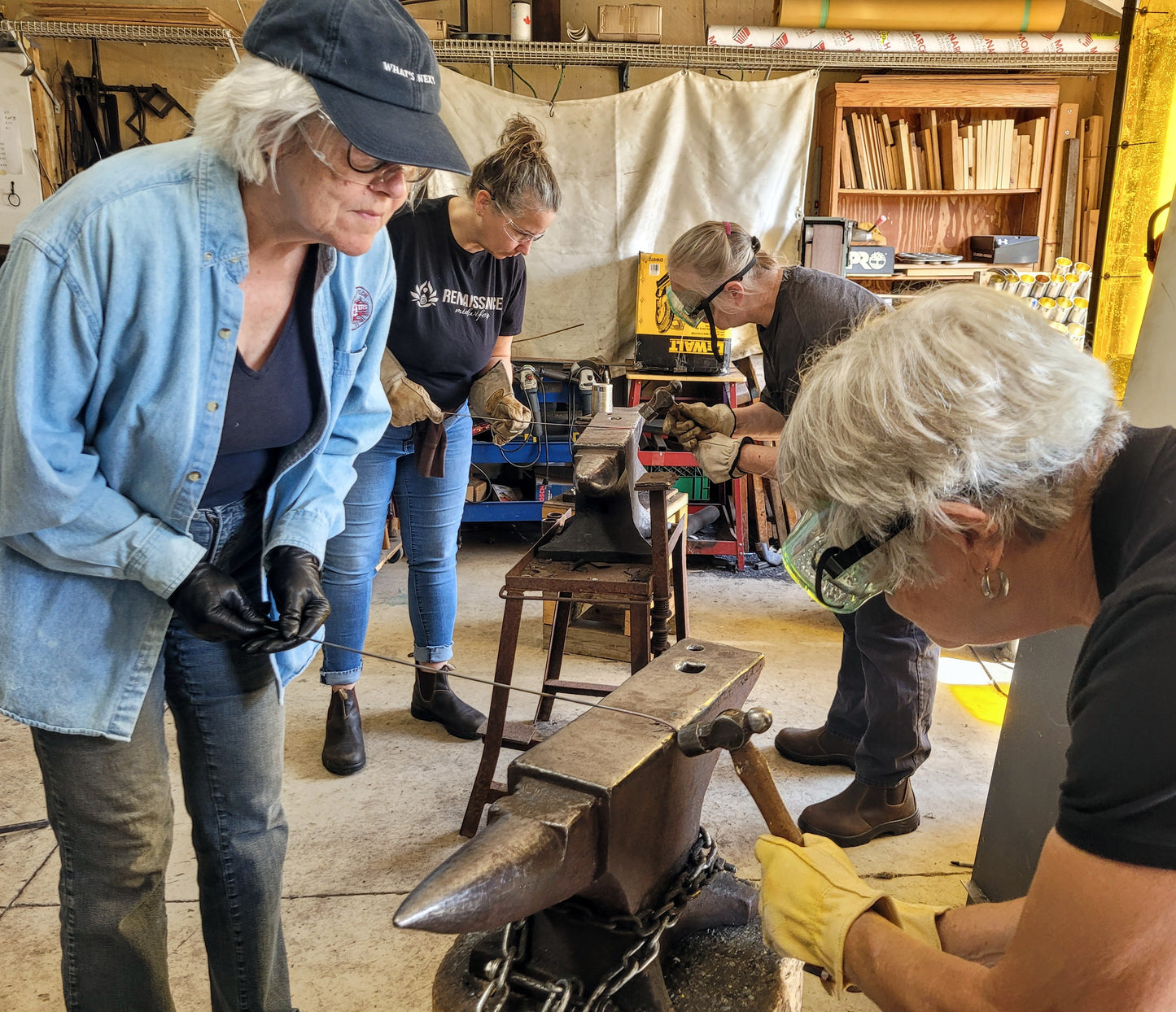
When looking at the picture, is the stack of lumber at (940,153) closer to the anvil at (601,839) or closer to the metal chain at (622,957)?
the anvil at (601,839)

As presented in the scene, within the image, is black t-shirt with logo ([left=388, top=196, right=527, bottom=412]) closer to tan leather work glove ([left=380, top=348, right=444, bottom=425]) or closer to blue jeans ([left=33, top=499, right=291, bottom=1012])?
tan leather work glove ([left=380, top=348, right=444, bottom=425])

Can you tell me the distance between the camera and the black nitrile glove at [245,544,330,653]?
137 cm

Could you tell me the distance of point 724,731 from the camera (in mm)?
999

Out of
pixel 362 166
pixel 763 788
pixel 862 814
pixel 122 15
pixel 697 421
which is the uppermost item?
pixel 122 15

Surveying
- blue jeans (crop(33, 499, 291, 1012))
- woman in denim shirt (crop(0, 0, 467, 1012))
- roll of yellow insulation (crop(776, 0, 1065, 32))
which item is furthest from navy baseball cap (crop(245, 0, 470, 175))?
roll of yellow insulation (crop(776, 0, 1065, 32))

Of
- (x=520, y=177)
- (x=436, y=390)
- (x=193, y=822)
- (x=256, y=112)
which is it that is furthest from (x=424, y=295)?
(x=193, y=822)

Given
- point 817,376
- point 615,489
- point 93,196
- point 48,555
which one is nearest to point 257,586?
point 48,555

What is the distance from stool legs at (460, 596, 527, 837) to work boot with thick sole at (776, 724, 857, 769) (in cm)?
100

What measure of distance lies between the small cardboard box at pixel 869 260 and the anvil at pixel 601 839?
429cm

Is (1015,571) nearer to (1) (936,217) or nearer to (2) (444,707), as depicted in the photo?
(2) (444,707)

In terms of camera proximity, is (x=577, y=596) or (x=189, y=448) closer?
(x=189, y=448)

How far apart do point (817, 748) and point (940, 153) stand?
3.92 meters

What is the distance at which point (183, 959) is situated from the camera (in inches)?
79.1

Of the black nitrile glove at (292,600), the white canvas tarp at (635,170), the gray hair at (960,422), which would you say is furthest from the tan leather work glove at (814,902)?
the white canvas tarp at (635,170)
